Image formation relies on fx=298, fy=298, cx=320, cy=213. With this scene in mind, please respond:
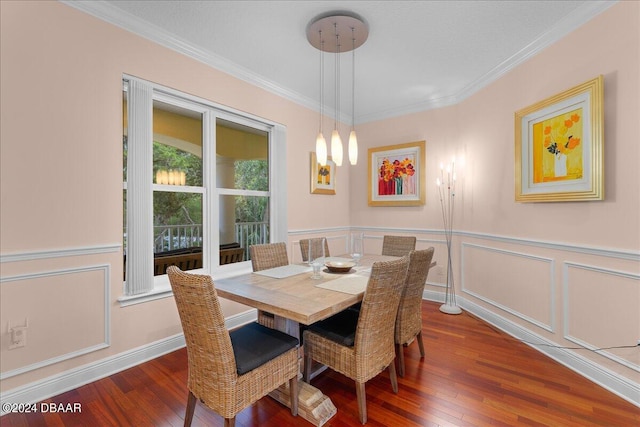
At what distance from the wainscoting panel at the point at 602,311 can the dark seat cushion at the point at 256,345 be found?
7.26 feet

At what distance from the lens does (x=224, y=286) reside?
1989mm

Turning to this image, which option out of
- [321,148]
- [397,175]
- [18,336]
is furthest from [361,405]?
[397,175]

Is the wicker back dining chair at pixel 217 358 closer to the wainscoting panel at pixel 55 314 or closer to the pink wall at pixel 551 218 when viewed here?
the wainscoting panel at pixel 55 314

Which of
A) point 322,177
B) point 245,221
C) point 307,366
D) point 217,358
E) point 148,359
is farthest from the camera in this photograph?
point 322,177

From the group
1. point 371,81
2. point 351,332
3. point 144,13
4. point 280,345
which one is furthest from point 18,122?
point 371,81

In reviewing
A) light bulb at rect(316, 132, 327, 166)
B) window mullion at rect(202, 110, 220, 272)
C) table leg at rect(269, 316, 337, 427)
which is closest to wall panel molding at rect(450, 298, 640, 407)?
table leg at rect(269, 316, 337, 427)

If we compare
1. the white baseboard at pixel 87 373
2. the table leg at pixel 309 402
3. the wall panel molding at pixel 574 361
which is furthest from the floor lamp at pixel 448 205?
the white baseboard at pixel 87 373

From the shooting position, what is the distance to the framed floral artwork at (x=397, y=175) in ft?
14.0

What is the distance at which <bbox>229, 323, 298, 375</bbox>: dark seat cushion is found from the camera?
5.12 ft

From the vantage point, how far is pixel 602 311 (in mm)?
2160

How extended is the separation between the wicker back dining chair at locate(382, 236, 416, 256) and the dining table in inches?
50.9

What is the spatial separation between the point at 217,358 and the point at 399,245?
2.53 metres

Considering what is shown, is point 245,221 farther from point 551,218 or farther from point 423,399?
point 551,218

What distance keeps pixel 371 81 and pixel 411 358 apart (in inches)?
117
